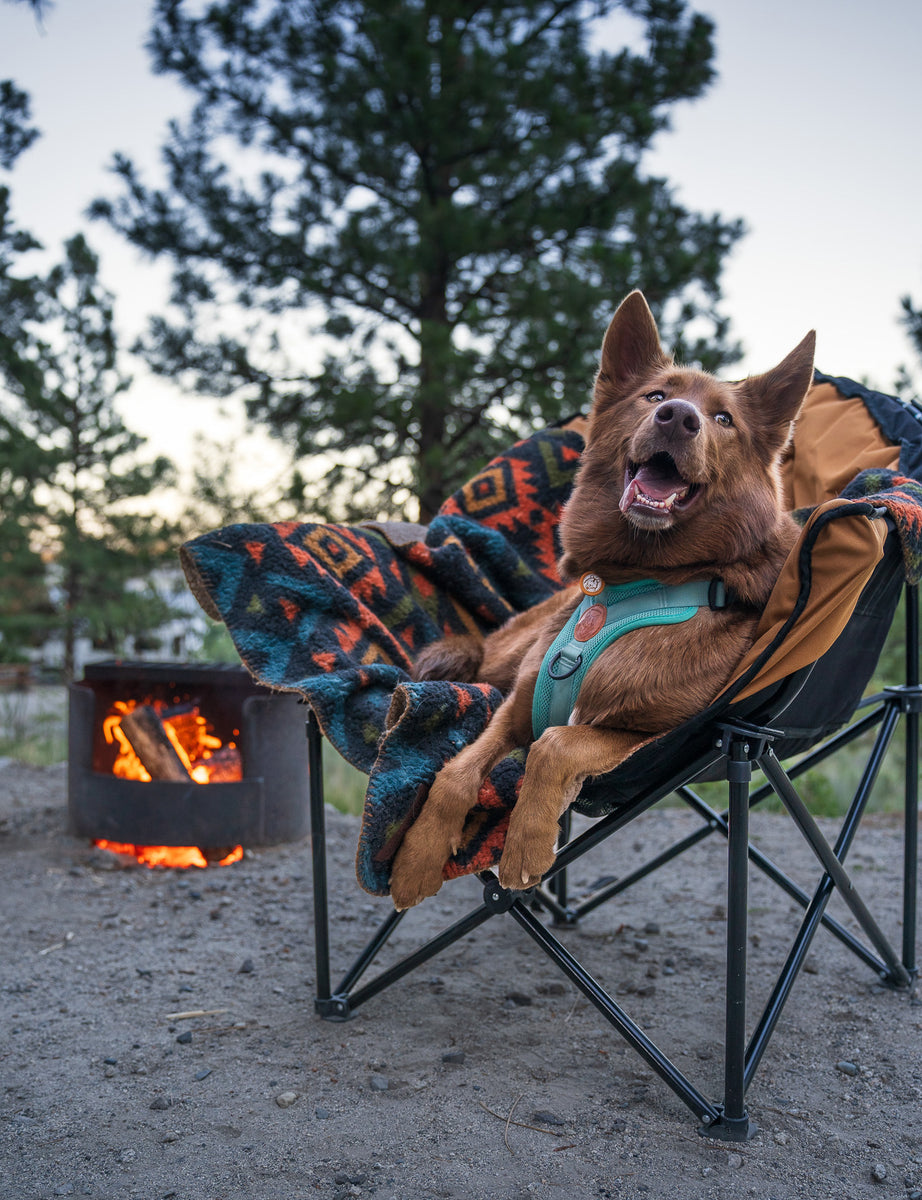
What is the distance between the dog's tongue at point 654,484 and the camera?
201cm

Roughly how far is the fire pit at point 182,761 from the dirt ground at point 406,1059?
0.71ft

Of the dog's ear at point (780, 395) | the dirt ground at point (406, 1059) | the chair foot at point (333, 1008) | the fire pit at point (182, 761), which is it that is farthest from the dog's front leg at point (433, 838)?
the fire pit at point (182, 761)

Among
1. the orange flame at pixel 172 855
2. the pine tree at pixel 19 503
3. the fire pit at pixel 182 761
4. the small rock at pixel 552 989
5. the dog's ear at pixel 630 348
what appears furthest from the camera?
the pine tree at pixel 19 503

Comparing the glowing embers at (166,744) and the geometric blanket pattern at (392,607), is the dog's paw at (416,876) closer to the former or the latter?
the geometric blanket pattern at (392,607)

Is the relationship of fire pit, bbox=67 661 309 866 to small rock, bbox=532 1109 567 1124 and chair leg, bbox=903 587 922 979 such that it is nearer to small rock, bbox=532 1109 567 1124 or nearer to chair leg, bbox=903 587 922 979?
small rock, bbox=532 1109 567 1124

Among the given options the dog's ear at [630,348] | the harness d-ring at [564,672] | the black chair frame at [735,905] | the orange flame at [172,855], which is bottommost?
the orange flame at [172,855]

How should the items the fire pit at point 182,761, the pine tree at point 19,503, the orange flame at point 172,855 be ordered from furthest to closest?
1. the pine tree at point 19,503
2. the orange flame at point 172,855
3. the fire pit at point 182,761

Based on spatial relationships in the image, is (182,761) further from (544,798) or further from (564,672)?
(544,798)

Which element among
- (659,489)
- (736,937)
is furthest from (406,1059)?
(659,489)

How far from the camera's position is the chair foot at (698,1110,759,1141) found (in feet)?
6.29

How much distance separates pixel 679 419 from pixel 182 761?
2738 millimetres

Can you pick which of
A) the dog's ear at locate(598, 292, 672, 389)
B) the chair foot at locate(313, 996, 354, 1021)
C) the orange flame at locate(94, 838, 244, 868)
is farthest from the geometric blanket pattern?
the orange flame at locate(94, 838, 244, 868)

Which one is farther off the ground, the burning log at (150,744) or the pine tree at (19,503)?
the pine tree at (19,503)

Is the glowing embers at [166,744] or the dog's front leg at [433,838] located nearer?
the dog's front leg at [433,838]
